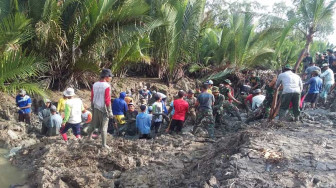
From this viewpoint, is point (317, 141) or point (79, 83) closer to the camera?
point (317, 141)

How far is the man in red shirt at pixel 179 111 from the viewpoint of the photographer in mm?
7809

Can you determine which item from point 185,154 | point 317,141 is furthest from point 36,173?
point 317,141

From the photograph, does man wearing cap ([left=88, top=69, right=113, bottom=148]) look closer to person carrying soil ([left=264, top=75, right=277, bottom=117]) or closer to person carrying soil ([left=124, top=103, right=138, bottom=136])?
person carrying soil ([left=124, top=103, right=138, bottom=136])

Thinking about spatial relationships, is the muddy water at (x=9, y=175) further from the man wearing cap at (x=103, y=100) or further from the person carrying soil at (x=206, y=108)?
the person carrying soil at (x=206, y=108)

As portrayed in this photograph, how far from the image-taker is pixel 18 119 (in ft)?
29.7

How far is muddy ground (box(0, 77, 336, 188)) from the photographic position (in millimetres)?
4090

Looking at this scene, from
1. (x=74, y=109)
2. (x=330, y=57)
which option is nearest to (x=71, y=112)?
(x=74, y=109)

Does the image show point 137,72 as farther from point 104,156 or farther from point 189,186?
point 189,186

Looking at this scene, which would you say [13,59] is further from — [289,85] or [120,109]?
[289,85]

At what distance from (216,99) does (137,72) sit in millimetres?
6561

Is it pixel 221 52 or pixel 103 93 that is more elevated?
pixel 221 52

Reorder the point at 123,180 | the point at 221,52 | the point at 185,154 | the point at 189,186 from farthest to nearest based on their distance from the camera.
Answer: the point at 221,52 → the point at 185,154 → the point at 123,180 → the point at 189,186

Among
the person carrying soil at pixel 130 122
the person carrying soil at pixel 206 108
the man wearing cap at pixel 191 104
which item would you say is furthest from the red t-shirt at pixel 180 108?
the person carrying soil at pixel 130 122

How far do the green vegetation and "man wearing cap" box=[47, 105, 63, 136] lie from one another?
62.6 inches
